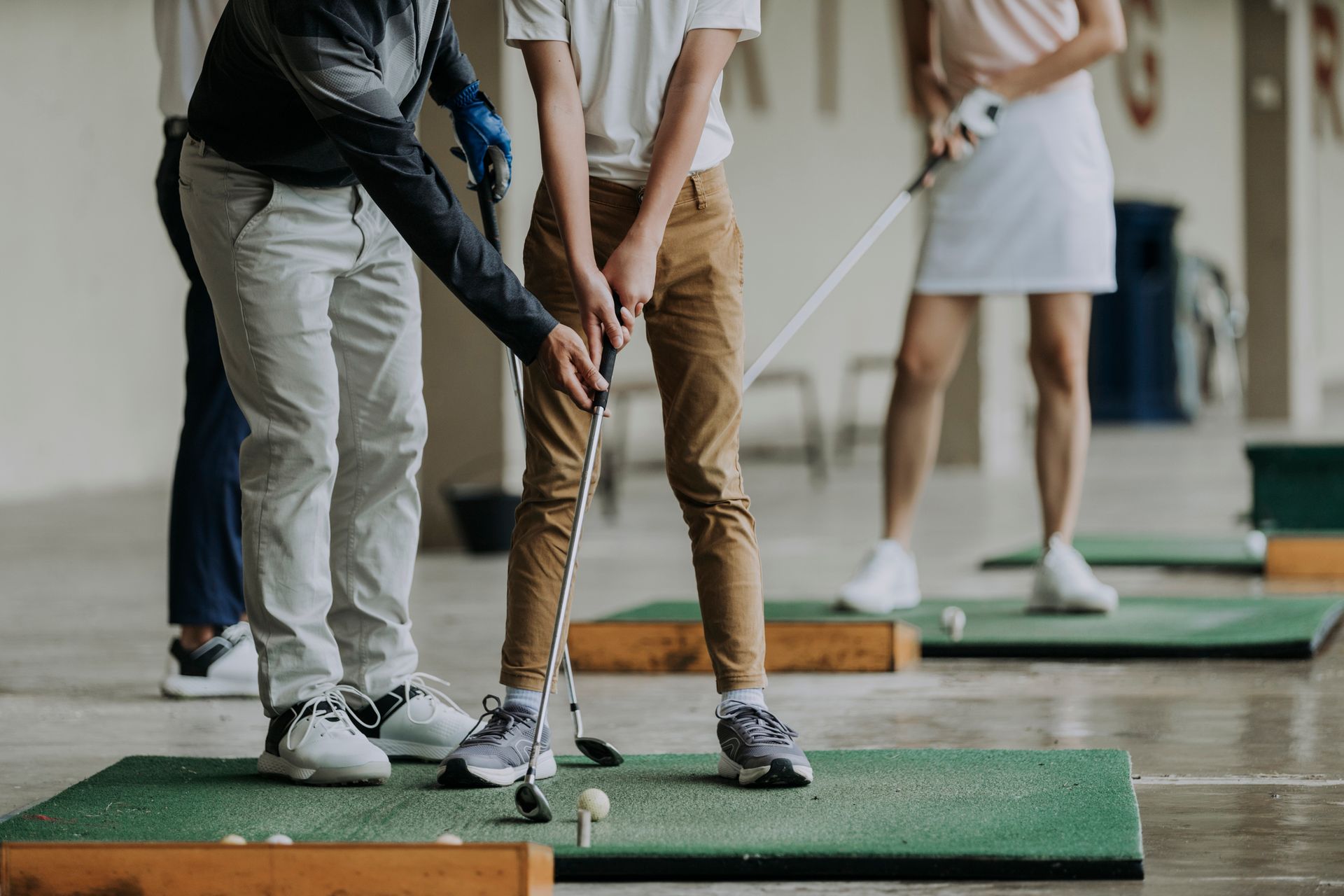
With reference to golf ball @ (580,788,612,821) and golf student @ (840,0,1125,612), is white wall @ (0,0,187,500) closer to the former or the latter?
golf student @ (840,0,1125,612)

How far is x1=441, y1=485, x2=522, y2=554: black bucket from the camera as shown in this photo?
17.1 ft

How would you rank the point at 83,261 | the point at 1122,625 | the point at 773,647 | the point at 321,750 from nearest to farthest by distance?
1. the point at 321,750
2. the point at 773,647
3. the point at 1122,625
4. the point at 83,261

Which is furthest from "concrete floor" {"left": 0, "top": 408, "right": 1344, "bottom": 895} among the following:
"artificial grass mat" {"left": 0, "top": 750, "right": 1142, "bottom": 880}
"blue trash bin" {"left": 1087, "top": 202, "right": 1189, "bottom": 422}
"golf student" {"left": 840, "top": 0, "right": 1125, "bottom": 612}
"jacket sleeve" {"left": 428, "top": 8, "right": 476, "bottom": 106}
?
"blue trash bin" {"left": 1087, "top": 202, "right": 1189, "bottom": 422}

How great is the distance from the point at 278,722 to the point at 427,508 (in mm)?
3218

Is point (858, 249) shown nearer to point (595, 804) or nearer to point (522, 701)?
point (522, 701)

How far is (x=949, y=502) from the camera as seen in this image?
6.74 metres

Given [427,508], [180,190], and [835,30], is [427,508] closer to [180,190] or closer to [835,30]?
[180,190]

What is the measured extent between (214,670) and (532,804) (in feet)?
3.91

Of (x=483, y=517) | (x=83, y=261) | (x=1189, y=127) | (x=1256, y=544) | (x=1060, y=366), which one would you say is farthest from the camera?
(x=1189, y=127)

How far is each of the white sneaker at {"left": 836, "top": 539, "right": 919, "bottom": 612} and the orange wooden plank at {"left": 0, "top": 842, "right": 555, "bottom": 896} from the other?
6.25 ft

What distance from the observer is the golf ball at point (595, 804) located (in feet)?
6.65

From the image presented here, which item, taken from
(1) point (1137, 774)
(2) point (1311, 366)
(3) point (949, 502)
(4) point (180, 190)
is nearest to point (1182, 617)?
(1) point (1137, 774)

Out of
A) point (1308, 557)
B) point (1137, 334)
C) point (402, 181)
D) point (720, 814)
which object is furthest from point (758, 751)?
point (1137, 334)

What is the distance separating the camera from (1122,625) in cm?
352
